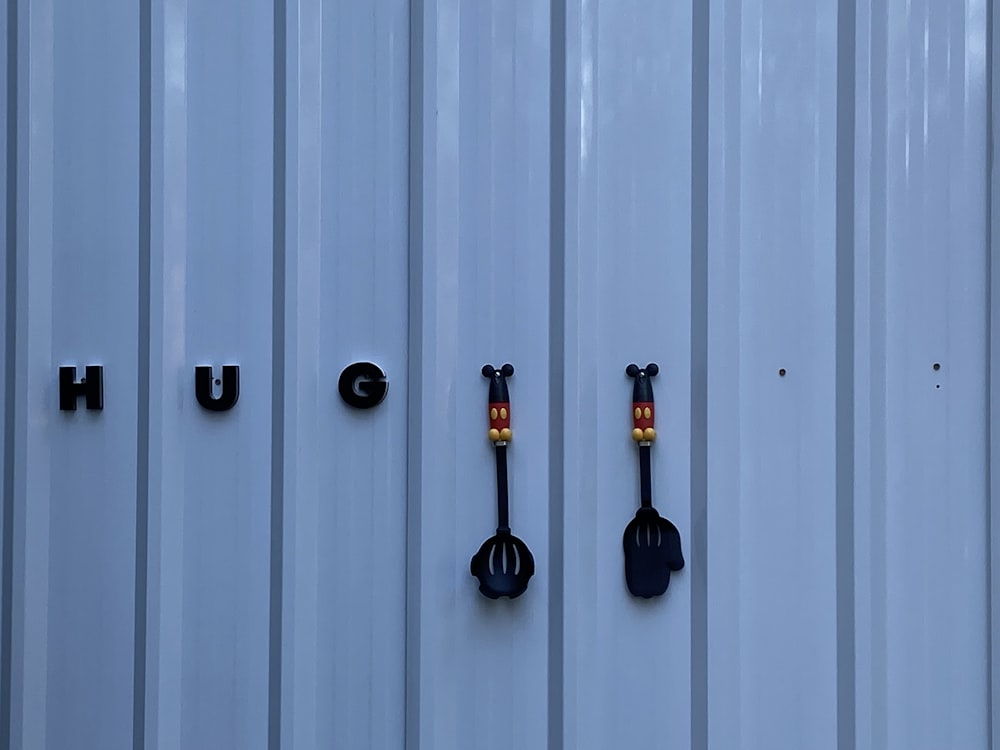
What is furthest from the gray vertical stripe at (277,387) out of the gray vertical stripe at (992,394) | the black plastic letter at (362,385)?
the gray vertical stripe at (992,394)

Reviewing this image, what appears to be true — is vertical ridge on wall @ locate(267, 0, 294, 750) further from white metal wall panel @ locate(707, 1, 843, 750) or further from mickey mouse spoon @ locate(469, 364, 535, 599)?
white metal wall panel @ locate(707, 1, 843, 750)

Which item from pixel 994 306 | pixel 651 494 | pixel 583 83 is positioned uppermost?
pixel 583 83

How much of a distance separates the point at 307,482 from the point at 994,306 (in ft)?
4.76

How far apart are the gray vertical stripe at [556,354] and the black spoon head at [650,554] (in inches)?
5.5

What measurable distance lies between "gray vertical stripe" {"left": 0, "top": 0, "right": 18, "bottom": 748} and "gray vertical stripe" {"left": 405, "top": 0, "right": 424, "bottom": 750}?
2.67ft

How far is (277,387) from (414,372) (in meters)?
0.28

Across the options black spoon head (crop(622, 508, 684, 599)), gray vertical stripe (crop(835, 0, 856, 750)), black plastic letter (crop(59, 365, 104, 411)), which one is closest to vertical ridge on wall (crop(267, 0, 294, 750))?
black plastic letter (crop(59, 365, 104, 411))

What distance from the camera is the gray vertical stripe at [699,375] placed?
1.48 m

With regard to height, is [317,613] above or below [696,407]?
below

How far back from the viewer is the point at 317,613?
1478mm

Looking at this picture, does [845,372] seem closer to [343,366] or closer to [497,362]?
[497,362]

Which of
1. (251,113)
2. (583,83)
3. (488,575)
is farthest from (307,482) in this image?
(583,83)

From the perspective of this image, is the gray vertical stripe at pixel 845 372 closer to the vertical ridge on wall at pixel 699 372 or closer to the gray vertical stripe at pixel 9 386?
the vertical ridge on wall at pixel 699 372

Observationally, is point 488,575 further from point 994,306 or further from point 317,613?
point 994,306
